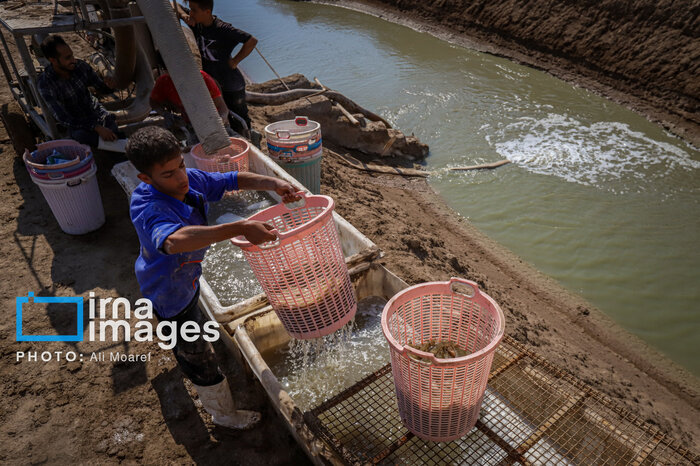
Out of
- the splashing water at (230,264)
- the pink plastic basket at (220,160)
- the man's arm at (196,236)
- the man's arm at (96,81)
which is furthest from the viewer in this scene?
the man's arm at (96,81)

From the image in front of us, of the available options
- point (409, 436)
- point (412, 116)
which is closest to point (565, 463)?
point (409, 436)

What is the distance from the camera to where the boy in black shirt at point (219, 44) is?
197 inches

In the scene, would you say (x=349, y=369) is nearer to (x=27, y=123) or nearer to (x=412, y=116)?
(x=27, y=123)

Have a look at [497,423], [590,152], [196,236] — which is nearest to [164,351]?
[196,236]

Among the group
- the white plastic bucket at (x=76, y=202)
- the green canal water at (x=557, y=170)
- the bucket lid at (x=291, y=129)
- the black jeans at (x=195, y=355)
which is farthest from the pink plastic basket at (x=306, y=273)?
the green canal water at (x=557, y=170)

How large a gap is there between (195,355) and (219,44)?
3944 mm

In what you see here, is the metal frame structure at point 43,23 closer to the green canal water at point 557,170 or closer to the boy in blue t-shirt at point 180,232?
the boy in blue t-shirt at point 180,232

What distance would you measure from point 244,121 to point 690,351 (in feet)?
18.2

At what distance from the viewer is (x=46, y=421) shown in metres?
2.85

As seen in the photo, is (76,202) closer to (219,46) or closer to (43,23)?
(43,23)

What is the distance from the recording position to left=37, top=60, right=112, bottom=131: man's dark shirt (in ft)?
14.7

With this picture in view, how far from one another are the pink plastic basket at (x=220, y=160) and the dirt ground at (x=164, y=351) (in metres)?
1.05

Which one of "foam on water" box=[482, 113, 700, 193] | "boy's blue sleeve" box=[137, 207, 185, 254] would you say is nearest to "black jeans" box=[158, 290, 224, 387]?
"boy's blue sleeve" box=[137, 207, 185, 254]

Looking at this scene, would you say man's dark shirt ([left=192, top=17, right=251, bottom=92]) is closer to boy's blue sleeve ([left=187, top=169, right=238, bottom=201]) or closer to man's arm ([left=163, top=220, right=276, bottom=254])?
boy's blue sleeve ([left=187, top=169, right=238, bottom=201])
